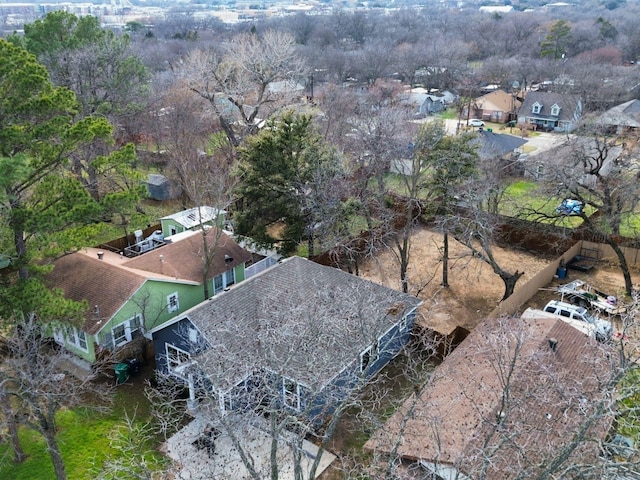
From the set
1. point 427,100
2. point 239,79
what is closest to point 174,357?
point 239,79

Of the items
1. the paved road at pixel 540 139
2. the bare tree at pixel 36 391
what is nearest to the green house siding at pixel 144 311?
the bare tree at pixel 36 391

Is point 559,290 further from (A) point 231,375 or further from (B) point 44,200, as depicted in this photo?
(B) point 44,200

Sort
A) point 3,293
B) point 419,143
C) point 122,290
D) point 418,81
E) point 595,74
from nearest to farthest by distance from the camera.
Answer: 1. point 3,293
2. point 122,290
3. point 419,143
4. point 595,74
5. point 418,81

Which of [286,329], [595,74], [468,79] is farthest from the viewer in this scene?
[468,79]

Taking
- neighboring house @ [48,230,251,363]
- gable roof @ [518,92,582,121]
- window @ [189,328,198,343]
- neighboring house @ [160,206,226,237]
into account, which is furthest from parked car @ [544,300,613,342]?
gable roof @ [518,92,582,121]

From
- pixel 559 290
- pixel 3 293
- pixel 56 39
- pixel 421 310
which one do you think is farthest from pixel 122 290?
pixel 56 39

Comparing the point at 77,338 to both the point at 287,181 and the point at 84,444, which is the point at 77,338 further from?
the point at 287,181

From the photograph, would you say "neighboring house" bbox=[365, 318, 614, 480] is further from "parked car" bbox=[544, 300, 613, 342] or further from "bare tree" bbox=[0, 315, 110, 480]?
"bare tree" bbox=[0, 315, 110, 480]

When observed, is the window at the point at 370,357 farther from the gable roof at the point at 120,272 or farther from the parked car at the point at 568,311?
the parked car at the point at 568,311
